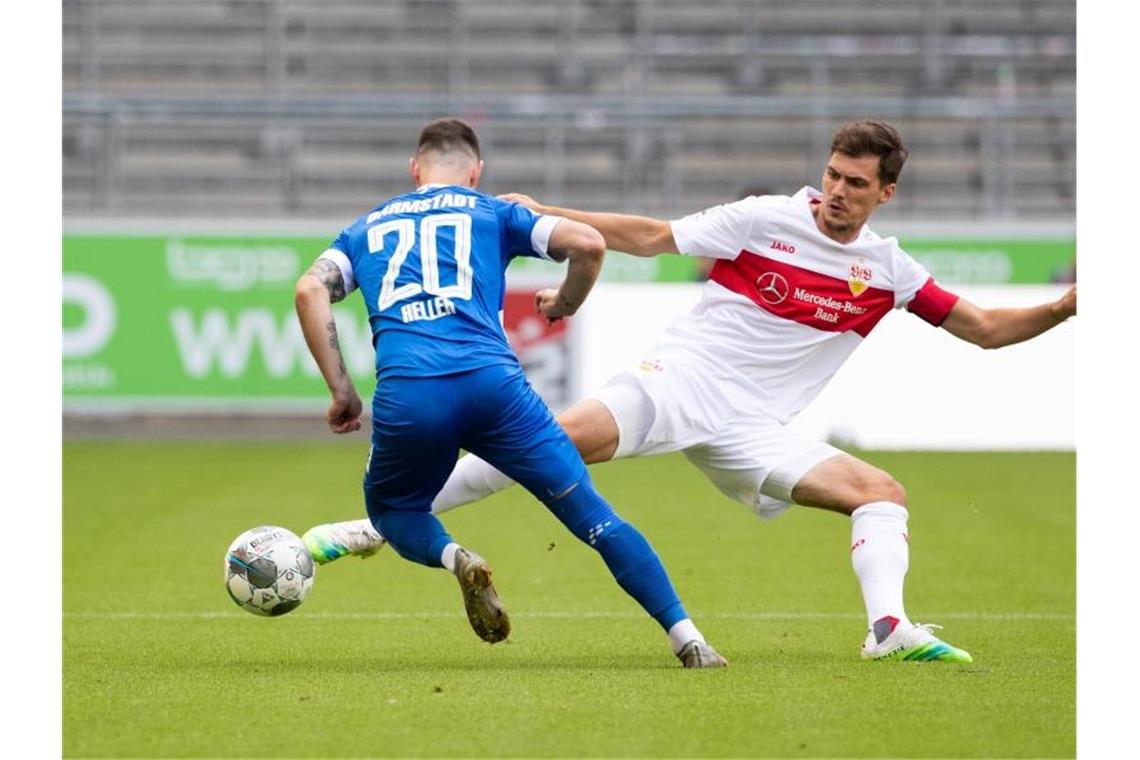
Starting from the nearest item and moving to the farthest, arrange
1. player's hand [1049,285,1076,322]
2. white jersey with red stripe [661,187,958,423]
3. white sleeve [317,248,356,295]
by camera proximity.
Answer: white sleeve [317,248,356,295], player's hand [1049,285,1076,322], white jersey with red stripe [661,187,958,423]

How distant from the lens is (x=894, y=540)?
6.84 m

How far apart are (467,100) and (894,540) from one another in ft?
45.2

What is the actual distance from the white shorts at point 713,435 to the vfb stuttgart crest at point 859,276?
624 millimetres

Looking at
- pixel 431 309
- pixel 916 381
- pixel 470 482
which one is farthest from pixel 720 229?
pixel 916 381

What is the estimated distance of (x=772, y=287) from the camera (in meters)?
7.27

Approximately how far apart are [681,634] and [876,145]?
1995 mm

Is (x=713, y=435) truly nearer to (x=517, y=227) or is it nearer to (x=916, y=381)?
(x=517, y=227)

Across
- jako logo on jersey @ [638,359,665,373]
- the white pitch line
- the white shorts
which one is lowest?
the white pitch line

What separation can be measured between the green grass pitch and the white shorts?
584 mm

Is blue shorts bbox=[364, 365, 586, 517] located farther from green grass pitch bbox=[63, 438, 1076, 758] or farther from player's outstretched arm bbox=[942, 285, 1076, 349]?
Result: player's outstretched arm bbox=[942, 285, 1076, 349]

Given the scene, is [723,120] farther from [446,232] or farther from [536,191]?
[446,232]

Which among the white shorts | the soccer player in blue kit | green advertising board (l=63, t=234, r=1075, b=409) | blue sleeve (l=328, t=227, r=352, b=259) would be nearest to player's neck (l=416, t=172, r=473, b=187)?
the soccer player in blue kit

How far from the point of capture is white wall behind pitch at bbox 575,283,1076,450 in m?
17.6
